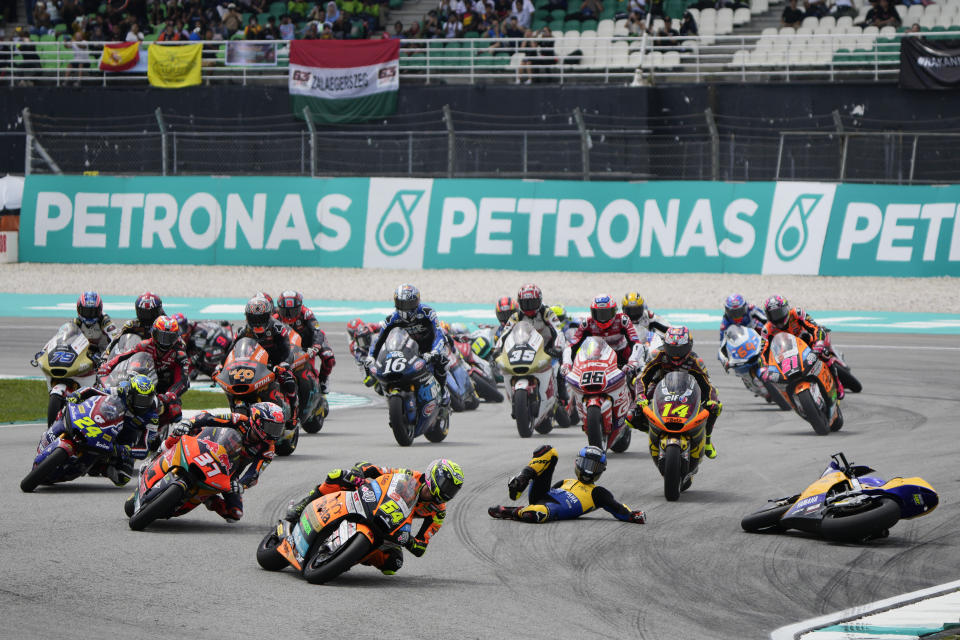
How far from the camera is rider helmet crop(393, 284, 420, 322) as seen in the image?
14.3 meters

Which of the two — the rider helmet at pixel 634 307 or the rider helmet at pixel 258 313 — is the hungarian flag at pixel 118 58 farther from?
the rider helmet at pixel 258 313

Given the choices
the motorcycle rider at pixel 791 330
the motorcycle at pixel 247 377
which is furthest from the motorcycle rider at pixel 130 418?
the motorcycle rider at pixel 791 330

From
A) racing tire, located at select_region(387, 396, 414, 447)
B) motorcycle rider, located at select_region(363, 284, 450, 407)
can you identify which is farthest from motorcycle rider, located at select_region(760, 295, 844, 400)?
racing tire, located at select_region(387, 396, 414, 447)

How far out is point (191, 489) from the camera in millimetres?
9148

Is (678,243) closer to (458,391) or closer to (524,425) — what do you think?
(458,391)

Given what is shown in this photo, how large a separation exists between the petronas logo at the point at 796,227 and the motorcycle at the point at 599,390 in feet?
44.5

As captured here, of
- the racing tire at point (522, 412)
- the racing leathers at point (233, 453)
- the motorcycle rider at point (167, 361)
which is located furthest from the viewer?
the racing tire at point (522, 412)

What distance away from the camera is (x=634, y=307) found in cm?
1582

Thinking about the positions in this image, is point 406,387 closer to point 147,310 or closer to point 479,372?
point 147,310

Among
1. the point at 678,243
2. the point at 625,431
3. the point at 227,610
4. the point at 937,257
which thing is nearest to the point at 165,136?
the point at 678,243

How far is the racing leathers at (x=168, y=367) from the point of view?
12.5 meters

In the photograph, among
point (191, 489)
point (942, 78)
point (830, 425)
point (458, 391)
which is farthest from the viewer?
point (942, 78)

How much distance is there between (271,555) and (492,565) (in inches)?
55.0

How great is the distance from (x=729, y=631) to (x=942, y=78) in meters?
23.7
